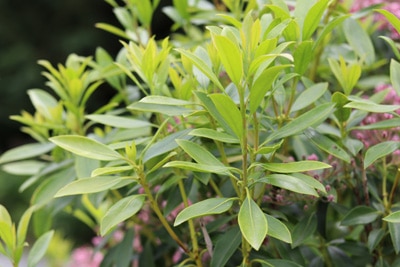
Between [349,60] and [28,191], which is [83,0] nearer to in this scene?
[28,191]

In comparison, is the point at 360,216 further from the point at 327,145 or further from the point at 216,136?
the point at 216,136

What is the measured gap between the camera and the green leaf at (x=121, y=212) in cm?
87

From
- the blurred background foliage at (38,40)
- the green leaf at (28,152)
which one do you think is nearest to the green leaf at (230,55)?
the green leaf at (28,152)

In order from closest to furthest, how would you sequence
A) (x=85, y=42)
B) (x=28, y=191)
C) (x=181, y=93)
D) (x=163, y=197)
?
1. (x=181, y=93)
2. (x=163, y=197)
3. (x=28, y=191)
4. (x=85, y=42)

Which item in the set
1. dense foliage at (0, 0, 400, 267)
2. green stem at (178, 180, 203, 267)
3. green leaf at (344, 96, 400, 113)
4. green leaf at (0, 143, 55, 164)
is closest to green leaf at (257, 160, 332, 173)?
dense foliage at (0, 0, 400, 267)

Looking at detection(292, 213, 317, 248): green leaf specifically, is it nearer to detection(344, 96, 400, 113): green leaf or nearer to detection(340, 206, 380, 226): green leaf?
detection(340, 206, 380, 226): green leaf

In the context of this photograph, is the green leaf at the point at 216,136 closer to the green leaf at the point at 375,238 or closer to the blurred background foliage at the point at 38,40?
the green leaf at the point at 375,238

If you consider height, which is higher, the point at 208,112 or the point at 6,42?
the point at 208,112

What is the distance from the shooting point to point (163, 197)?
4.03 ft

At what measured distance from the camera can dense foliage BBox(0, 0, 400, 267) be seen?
0.84 m

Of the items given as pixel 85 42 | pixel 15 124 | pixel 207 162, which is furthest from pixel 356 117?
pixel 15 124

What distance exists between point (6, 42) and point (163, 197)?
645 cm

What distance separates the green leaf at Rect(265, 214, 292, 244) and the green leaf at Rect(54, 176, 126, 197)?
223mm

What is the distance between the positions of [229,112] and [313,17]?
221 mm
